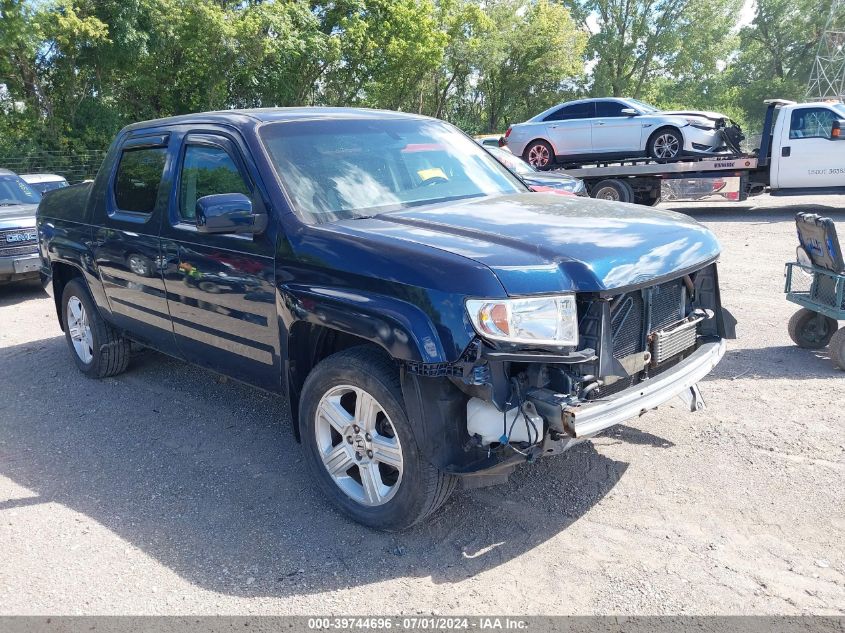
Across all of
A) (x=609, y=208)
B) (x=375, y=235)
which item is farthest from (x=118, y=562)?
(x=609, y=208)

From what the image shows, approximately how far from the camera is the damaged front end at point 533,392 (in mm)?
3041

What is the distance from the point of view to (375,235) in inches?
137

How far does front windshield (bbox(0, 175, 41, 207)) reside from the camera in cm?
1101

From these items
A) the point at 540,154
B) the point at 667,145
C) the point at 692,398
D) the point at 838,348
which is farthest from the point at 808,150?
the point at 692,398

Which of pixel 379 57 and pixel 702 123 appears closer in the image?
pixel 702 123

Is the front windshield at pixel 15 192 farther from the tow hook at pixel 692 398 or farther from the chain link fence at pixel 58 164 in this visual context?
the chain link fence at pixel 58 164

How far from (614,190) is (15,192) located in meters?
11.2

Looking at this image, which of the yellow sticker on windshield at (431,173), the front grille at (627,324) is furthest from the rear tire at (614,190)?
the front grille at (627,324)

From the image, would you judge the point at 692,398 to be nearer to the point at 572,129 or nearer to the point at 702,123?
the point at 702,123

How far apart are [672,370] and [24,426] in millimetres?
4418

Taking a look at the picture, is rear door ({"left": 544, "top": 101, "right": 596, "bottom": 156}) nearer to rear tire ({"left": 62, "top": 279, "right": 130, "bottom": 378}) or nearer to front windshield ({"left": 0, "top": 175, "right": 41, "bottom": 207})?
front windshield ({"left": 0, "top": 175, "right": 41, "bottom": 207})

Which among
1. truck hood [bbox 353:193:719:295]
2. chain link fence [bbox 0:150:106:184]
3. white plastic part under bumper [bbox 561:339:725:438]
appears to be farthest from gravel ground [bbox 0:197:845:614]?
chain link fence [bbox 0:150:106:184]

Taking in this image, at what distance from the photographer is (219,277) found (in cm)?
418

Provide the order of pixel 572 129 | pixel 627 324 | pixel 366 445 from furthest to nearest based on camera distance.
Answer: pixel 572 129, pixel 366 445, pixel 627 324
